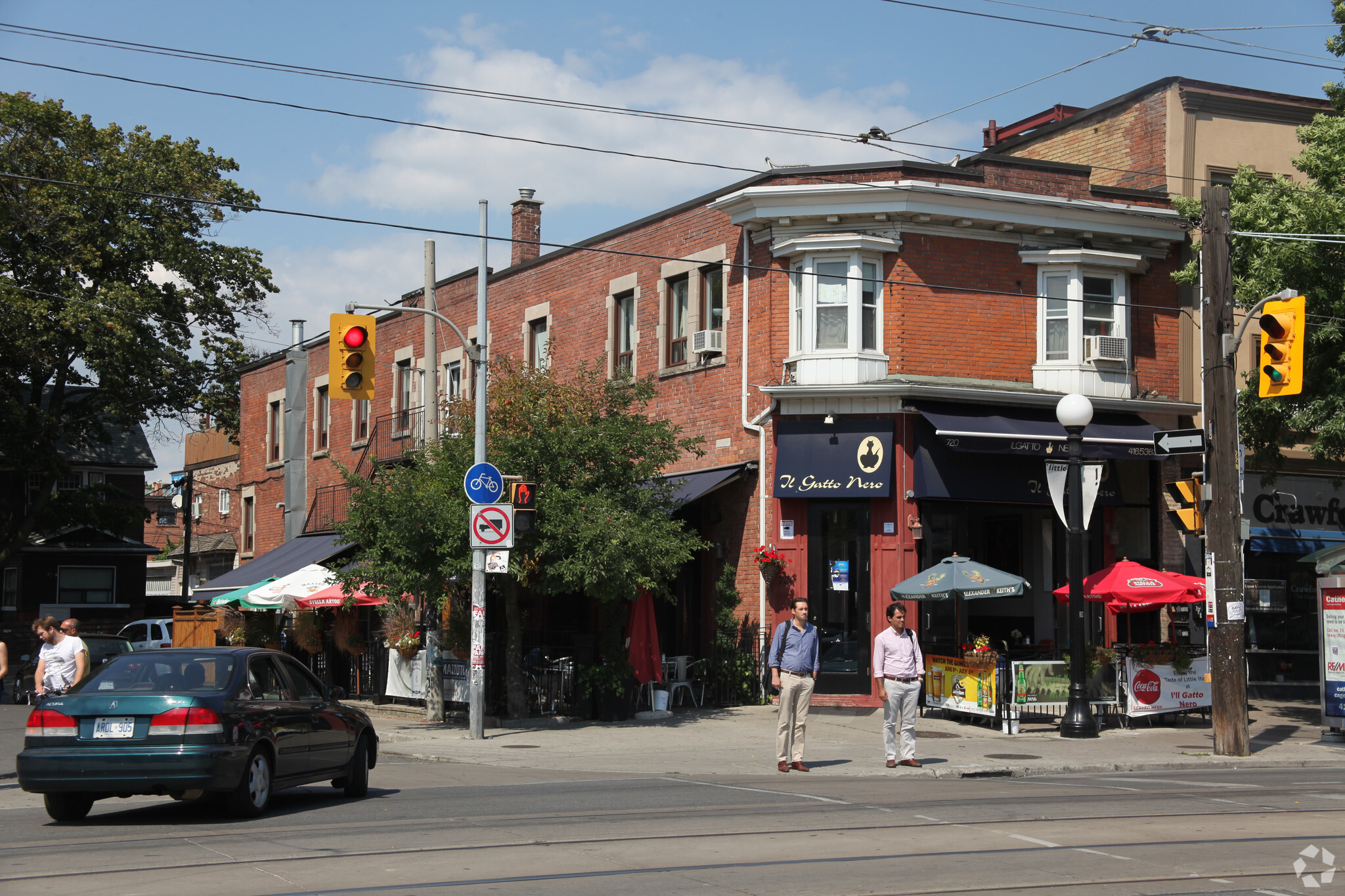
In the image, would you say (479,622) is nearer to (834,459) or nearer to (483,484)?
(483,484)

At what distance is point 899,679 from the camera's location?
1504 centimetres

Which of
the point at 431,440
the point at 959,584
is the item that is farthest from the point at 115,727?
the point at 431,440

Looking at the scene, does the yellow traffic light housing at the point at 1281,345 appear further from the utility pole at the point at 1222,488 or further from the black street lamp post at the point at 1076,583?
the black street lamp post at the point at 1076,583

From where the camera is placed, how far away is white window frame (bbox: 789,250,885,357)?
73.6 feet

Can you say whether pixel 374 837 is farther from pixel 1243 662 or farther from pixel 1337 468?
pixel 1337 468

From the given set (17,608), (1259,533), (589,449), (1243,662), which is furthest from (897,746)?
(17,608)

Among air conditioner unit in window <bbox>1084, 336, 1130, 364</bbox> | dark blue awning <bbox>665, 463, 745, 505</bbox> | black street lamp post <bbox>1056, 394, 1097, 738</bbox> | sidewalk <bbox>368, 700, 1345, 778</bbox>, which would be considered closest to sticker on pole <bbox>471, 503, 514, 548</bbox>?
sidewalk <bbox>368, 700, 1345, 778</bbox>

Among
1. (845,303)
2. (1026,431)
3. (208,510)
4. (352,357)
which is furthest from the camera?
(208,510)

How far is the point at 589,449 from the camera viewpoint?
20109 mm

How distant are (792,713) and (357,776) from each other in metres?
4.83

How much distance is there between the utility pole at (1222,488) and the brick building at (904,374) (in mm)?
4690

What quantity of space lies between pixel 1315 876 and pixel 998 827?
257cm

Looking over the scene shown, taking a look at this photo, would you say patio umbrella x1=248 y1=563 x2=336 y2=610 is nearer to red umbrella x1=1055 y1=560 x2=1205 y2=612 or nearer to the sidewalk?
the sidewalk

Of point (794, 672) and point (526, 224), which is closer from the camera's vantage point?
point (794, 672)
